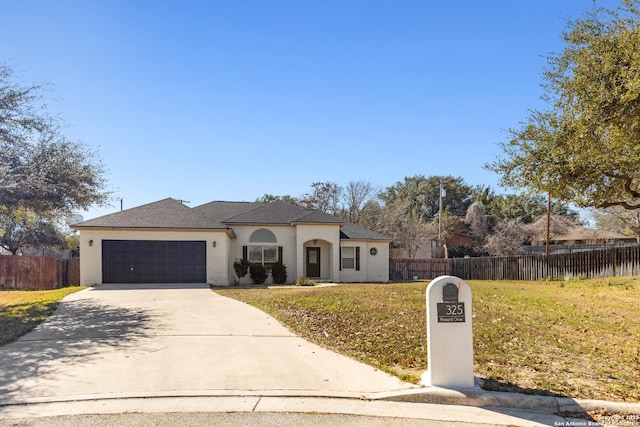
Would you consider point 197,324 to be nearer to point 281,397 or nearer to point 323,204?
point 281,397

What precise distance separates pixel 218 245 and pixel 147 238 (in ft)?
10.5

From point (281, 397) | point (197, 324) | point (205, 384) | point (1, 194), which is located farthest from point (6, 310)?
point (281, 397)

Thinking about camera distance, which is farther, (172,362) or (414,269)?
(414,269)

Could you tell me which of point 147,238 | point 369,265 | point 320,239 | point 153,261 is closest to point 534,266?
point 369,265

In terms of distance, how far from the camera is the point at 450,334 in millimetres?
5695

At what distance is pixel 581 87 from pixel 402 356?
22.4ft

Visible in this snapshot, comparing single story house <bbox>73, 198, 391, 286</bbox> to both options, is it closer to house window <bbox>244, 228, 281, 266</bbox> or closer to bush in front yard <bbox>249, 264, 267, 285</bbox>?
house window <bbox>244, 228, 281, 266</bbox>

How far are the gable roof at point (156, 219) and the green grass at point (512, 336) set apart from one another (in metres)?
7.87

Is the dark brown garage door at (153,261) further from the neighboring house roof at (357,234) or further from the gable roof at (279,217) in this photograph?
the neighboring house roof at (357,234)

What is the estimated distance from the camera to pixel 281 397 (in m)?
5.46

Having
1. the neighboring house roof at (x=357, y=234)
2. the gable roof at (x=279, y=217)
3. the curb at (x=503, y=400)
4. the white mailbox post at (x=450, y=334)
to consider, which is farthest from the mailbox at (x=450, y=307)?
the neighboring house roof at (x=357, y=234)

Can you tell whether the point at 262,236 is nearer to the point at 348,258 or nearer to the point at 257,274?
the point at 257,274

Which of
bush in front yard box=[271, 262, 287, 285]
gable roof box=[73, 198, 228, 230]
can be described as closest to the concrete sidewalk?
gable roof box=[73, 198, 228, 230]

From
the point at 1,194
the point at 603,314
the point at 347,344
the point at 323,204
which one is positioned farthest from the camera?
the point at 323,204
